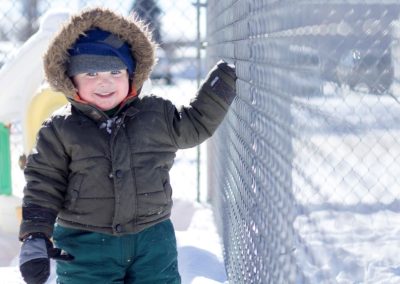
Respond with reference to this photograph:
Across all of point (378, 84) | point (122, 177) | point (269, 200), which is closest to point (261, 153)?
point (269, 200)

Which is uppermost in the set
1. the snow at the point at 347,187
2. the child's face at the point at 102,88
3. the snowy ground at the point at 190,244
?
the child's face at the point at 102,88

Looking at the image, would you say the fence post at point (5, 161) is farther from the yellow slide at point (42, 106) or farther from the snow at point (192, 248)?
the yellow slide at point (42, 106)

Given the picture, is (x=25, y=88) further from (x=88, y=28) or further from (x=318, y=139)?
(x=318, y=139)

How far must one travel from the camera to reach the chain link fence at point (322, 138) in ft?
4.05

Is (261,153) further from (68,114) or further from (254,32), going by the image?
(68,114)

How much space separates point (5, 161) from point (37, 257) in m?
3.03

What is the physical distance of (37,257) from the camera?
2393mm

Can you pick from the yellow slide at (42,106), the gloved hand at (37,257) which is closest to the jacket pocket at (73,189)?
the gloved hand at (37,257)

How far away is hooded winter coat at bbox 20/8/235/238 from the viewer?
251 cm

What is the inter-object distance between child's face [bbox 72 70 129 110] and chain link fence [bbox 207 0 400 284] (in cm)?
40

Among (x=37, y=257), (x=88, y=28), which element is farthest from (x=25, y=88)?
(x=37, y=257)

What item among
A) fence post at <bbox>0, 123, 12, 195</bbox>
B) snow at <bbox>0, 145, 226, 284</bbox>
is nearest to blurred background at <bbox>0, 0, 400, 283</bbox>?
snow at <bbox>0, 145, 226, 284</bbox>

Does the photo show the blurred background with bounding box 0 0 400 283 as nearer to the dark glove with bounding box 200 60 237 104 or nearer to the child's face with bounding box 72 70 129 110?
the dark glove with bounding box 200 60 237 104

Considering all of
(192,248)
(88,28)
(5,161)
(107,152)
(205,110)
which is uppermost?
(88,28)
